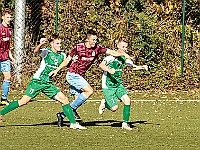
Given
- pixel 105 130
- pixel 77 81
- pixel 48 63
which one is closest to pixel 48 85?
pixel 48 63

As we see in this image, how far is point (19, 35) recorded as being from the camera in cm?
1980

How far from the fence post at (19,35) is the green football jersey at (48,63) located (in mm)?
7580

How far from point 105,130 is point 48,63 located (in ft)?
4.56

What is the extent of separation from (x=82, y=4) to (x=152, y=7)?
1995mm

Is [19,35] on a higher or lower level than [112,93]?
lower

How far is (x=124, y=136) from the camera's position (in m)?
11.0

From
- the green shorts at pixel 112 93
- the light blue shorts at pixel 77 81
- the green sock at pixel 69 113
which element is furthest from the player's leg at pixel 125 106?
the green sock at pixel 69 113

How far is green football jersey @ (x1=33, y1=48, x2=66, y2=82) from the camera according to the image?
39.0 feet

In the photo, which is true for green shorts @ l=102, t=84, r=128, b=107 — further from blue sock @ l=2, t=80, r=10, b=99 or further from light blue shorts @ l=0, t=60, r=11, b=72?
light blue shorts @ l=0, t=60, r=11, b=72

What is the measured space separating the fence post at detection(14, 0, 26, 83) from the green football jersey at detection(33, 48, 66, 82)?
758cm

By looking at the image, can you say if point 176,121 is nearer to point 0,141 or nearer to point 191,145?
point 191,145

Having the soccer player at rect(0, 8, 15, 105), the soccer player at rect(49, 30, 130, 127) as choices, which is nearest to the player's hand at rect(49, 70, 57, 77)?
the soccer player at rect(49, 30, 130, 127)

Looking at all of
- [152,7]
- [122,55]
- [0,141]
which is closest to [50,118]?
[122,55]

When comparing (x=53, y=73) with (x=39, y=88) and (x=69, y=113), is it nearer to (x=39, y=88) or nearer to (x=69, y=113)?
(x=39, y=88)
